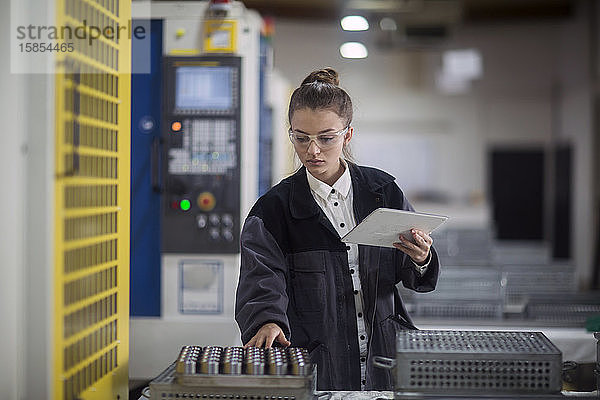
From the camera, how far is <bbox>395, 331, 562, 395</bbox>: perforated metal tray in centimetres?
187

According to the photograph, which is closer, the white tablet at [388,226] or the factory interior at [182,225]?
the factory interior at [182,225]

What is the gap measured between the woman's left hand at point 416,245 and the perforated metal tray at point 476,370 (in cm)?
35

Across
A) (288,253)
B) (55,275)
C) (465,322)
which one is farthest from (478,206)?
(55,275)

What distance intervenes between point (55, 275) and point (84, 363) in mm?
287

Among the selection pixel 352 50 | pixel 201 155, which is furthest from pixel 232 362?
pixel 201 155

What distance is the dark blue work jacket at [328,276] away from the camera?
231 cm

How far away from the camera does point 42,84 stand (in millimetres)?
1731

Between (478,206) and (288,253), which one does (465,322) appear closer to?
(288,253)

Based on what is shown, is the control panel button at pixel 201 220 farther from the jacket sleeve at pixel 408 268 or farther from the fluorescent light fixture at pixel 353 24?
the jacket sleeve at pixel 408 268

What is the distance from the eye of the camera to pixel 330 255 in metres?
2.31

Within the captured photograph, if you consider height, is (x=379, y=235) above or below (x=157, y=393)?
above

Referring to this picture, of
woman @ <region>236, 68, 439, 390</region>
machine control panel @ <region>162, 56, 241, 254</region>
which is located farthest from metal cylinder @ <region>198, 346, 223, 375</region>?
machine control panel @ <region>162, 56, 241, 254</region>

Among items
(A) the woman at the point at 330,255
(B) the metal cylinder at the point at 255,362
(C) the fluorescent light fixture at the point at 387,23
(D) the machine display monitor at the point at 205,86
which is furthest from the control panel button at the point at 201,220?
(C) the fluorescent light fixture at the point at 387,23

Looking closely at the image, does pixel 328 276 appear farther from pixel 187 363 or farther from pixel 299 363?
pixel 187 363
